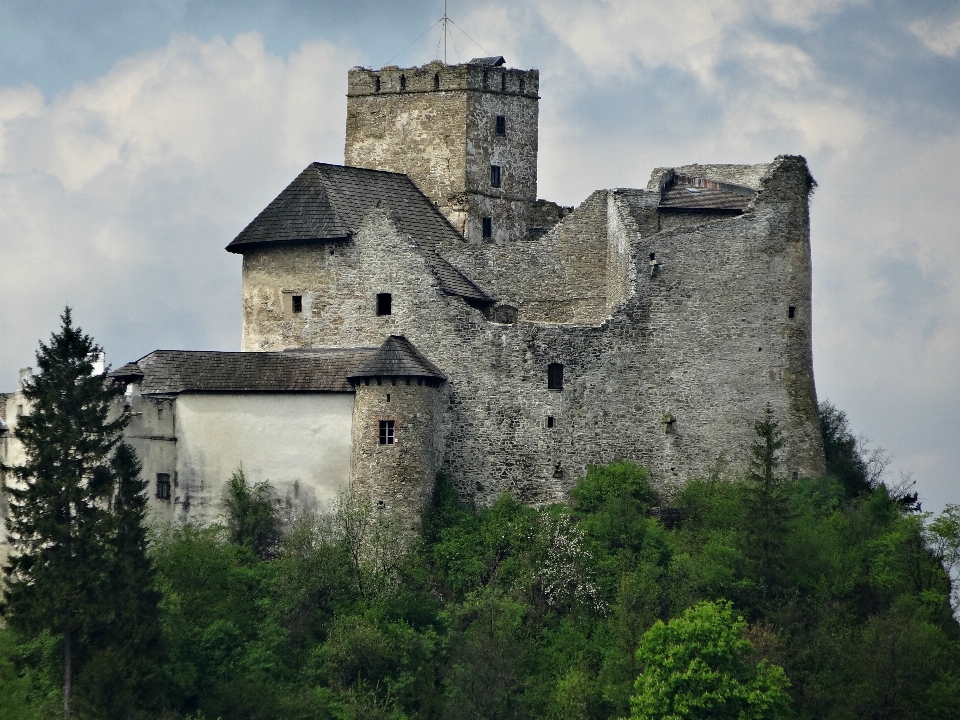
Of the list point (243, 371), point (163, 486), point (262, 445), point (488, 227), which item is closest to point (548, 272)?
point (488, 227)

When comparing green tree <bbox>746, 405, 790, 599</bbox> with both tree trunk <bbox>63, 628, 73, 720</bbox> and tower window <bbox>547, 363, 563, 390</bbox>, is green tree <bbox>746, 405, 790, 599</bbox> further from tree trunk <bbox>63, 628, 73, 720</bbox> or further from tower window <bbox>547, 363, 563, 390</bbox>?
tree trunk <bbox>63, 628, 73, 720</bbox>

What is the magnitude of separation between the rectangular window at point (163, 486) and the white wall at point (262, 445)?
8.2 inches

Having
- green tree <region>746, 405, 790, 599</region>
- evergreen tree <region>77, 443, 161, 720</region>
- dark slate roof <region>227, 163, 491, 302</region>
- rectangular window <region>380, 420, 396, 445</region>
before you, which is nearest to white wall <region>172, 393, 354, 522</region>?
rectangular window <region>380, 420, 396, 445</region>

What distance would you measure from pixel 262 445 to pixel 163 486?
109 inches

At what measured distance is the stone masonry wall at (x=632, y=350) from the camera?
2511 inches

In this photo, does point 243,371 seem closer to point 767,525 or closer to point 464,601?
point 464,601

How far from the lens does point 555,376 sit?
210 ft

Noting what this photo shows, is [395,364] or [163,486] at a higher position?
[395,364]

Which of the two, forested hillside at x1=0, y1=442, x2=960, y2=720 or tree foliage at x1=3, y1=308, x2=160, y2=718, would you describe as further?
forested hillside at x1=0, y1=442, x2=960, y2=720

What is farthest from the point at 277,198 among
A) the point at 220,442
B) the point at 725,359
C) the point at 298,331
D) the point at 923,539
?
the point at 923,539

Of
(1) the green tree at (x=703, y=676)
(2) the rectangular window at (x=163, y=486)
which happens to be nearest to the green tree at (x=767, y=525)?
(1) the green tree at (x=703, y=676)

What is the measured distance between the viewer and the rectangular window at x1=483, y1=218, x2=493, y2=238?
73.8 meters

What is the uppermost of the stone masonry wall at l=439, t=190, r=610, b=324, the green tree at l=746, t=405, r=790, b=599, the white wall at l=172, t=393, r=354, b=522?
the stone masonry wall at l=439, t=190, r=610, b=324

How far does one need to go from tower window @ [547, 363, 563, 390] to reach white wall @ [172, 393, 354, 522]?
5.28 meters
